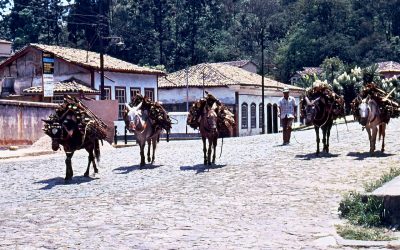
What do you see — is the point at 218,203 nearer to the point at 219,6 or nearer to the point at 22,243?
the point at 22,243

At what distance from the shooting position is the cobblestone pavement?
729cm

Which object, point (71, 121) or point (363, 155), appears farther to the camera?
point (363, 155)

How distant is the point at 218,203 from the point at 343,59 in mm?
71792

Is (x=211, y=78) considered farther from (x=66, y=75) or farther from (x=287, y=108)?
(x=287, y=108)

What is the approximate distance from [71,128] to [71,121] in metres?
0.15

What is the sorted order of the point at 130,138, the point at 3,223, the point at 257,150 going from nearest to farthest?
the point at 3,223, the point at 257,150, the point at 130,138

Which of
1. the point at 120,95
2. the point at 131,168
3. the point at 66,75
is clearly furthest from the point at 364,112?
the point at 120,95

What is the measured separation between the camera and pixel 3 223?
28.5ft

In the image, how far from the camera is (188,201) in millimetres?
10141

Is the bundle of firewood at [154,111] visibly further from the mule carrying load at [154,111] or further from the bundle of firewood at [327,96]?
the bundle of firewood at [327,96]

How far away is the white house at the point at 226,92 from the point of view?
44.2 m

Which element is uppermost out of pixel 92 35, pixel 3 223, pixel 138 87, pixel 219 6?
pixel 219 6

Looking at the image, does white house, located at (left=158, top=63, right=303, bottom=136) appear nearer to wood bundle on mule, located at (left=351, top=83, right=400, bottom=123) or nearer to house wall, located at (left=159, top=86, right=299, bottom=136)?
house wall, located at (left=159, top=86, right=299, bottom=136)

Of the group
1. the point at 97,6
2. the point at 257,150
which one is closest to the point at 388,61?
the point at 97,6
